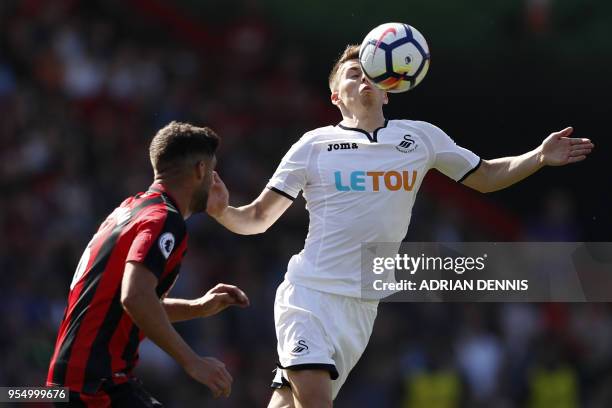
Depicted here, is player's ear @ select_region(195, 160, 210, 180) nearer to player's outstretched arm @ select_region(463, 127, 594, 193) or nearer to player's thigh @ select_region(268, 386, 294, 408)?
player's thigh @ select_region(268, 386, 294, 408)

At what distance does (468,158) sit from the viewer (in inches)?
290

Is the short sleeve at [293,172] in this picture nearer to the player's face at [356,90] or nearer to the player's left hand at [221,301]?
the player's face at [356,90]

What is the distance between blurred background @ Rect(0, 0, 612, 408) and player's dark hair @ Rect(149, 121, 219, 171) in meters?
7.21

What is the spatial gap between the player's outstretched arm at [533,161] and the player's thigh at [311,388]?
1.60m

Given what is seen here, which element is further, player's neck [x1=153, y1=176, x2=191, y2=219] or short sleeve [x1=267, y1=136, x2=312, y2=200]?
short sleeve [x1=267, y1=136, x2=312, y2=200]

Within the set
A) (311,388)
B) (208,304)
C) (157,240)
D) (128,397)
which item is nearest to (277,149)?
(311,388)

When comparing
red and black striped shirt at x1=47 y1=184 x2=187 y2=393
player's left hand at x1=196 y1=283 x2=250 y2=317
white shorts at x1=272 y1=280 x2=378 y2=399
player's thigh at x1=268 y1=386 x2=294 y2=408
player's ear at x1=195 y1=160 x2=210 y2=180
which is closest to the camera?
red and black striped shirt at x1=47 y1=184 x2=187 y2=393

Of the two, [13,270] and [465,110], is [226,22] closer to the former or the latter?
[465,110]

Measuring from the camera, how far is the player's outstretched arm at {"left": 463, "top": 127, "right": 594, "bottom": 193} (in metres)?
7.21

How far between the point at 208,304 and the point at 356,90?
1.70 metres

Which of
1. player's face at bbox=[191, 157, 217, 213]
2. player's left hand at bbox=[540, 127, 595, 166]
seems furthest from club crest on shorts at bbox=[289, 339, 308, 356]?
player's left hand at bbox=[540, 127, 595, 166]

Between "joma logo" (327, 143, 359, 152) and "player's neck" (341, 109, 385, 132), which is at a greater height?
"player's neck" (341, 109, 385, 132)

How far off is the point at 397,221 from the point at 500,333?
684 cm

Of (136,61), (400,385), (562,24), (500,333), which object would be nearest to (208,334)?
(400,385)
